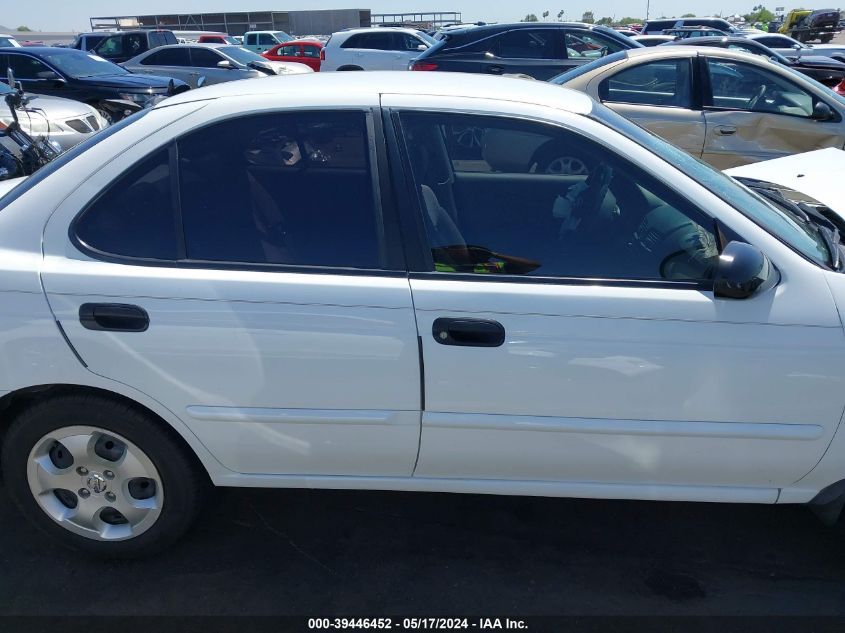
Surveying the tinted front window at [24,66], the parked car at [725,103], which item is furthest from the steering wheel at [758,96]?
the tinted front window at [24,66]

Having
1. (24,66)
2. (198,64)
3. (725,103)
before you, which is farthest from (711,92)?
(198,64)

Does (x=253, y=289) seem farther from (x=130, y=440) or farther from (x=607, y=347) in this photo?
(x=607, y=347)

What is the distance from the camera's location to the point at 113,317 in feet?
7.22

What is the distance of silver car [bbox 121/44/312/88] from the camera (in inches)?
607

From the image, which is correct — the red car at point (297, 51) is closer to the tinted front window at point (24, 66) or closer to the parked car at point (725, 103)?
the tinted front window at point (24, 66)

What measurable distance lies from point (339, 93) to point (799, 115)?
18.2 ft

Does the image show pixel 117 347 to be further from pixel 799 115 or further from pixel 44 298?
pixel 799 115

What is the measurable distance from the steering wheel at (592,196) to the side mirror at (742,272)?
20.4 inches

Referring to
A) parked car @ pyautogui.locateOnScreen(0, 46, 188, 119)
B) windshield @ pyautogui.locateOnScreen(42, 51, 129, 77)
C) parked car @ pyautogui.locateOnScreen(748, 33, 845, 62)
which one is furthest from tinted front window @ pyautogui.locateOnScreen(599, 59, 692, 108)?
parked car @ pyautogui.locateOnScreen(748, 33, 845, 62)

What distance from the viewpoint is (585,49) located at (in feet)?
35.1

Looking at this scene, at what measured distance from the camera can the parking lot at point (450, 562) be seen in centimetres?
244

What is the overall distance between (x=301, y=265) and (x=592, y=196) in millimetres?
1119

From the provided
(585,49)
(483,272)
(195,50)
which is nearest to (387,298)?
(483,272)

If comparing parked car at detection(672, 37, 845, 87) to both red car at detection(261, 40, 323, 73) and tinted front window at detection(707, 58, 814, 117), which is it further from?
red car at detection(261, 40, 323, 73)
